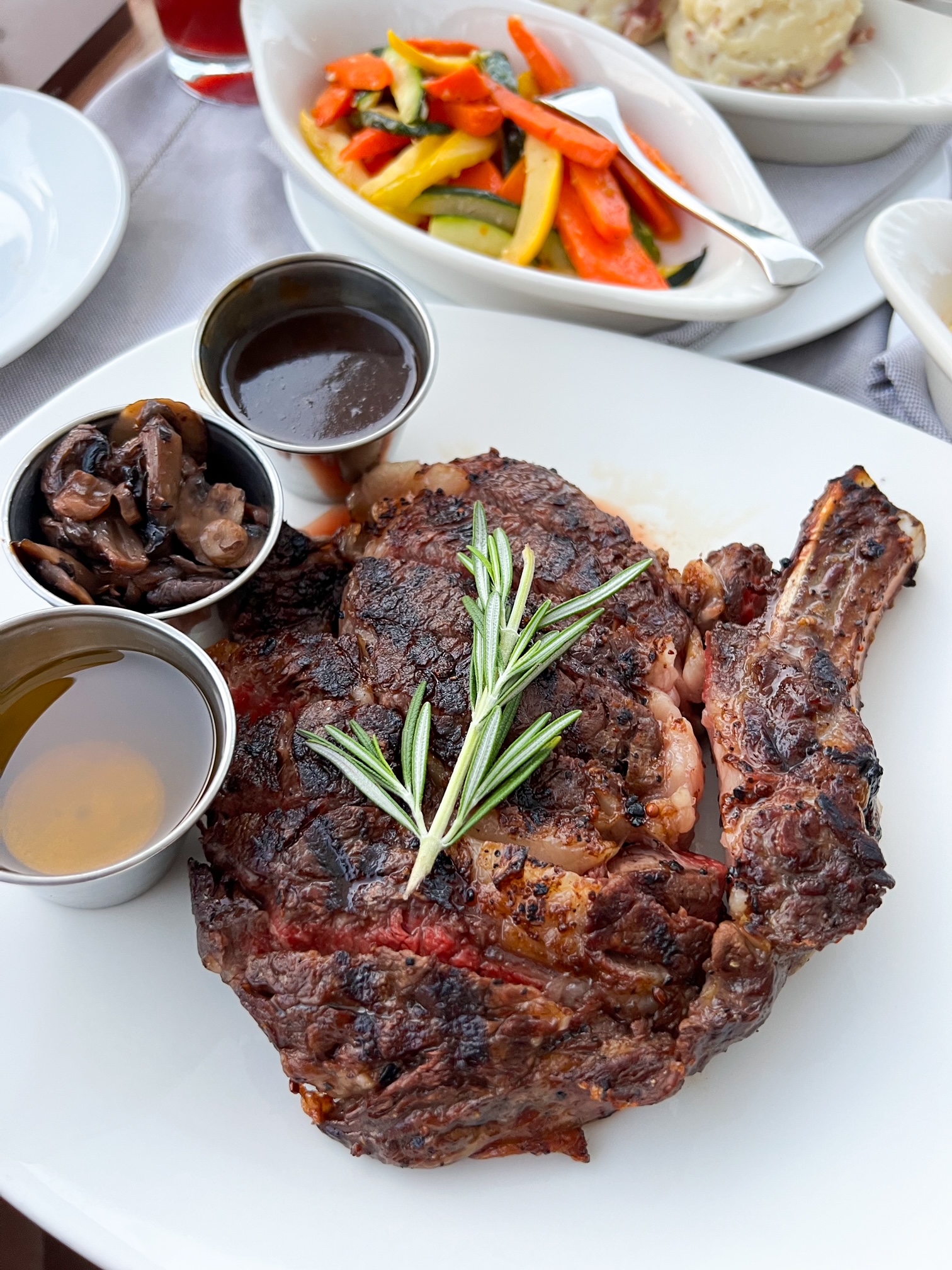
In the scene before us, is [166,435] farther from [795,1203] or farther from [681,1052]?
[795,1203]

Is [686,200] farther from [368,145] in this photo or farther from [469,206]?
[368,145]

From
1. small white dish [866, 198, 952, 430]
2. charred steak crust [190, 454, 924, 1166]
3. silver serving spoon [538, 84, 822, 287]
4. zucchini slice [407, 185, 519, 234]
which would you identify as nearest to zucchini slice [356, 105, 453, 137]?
zucchini slice [407, 185, 519, 234]

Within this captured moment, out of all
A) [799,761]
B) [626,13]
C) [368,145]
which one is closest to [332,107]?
[368,145]

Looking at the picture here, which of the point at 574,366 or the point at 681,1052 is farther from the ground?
the point at 574,366

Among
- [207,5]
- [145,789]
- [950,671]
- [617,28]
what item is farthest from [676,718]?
[207,5]

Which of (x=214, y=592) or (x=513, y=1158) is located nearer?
(x=513, y=1158)
